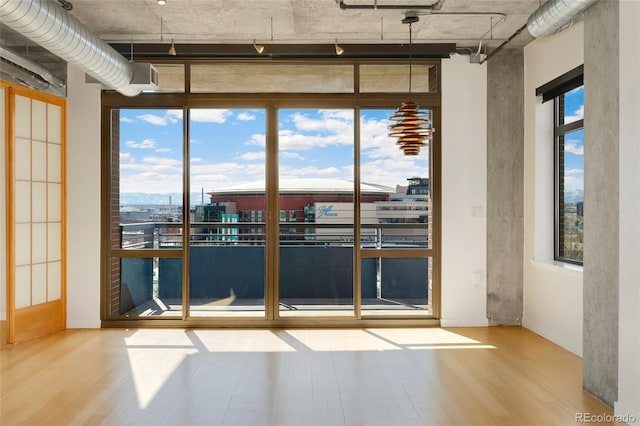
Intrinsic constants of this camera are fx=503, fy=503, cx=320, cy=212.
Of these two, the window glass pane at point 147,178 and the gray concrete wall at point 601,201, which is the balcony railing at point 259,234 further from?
the gray concrete wall at point 601,201

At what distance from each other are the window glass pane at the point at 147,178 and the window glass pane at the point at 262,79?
1.64 ft

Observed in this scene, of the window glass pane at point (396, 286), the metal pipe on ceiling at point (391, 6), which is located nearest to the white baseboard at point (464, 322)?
the window glass pane at point (396, 286)

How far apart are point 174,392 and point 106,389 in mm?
514

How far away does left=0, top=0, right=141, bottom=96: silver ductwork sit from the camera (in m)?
3.36

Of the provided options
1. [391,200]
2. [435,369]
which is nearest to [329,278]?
[391,200]

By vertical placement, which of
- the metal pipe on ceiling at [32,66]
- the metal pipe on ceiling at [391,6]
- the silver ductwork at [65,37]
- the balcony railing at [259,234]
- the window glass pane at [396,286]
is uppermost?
the metal pipe on ceiling at [391,6]

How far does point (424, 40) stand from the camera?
5.38 meters

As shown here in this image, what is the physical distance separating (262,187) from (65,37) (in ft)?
8.14

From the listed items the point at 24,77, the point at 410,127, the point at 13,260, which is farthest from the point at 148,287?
the point at 410,127

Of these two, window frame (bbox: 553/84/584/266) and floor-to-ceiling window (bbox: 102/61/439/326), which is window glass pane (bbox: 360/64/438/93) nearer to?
floor-to-ceiling window (bbox: 102/61/439/326)

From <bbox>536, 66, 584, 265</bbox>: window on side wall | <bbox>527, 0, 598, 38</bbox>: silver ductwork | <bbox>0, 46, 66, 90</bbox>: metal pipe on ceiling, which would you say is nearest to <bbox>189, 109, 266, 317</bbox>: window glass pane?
<bbox>0, 46, 66, 90</bbox>: metal pipe on ceiling

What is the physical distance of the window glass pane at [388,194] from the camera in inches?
224

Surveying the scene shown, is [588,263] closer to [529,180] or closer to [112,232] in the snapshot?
[529,180]

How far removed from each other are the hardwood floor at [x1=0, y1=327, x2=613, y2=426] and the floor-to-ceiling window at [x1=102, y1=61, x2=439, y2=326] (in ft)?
1.66
